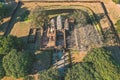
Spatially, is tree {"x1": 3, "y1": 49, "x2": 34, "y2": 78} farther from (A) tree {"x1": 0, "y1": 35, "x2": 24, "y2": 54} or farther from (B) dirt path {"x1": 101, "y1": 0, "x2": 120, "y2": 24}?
(B) dirt path {"x1": 101, "y1": 0, "x2": 120, "y2": 24}

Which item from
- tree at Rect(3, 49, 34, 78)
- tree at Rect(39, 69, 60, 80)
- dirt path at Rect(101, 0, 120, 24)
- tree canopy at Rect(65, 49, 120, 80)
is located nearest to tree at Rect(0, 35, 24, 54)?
tree at Rect(3, 49, 34, 78)

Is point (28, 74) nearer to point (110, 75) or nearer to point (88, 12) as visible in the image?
point (110, 75)

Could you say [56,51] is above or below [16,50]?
below

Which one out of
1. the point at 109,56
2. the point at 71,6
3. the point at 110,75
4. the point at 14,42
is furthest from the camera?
the point at 71,6

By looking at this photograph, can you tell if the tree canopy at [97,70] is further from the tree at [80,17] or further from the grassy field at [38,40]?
the tree at [80,17]

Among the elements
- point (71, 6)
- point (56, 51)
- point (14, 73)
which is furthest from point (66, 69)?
point (71, 6)

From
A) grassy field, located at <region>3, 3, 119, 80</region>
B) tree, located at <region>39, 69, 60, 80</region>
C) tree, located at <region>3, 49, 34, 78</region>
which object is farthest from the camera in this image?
A: grassy field, located at <region>3, 3, 119, 80</region>
